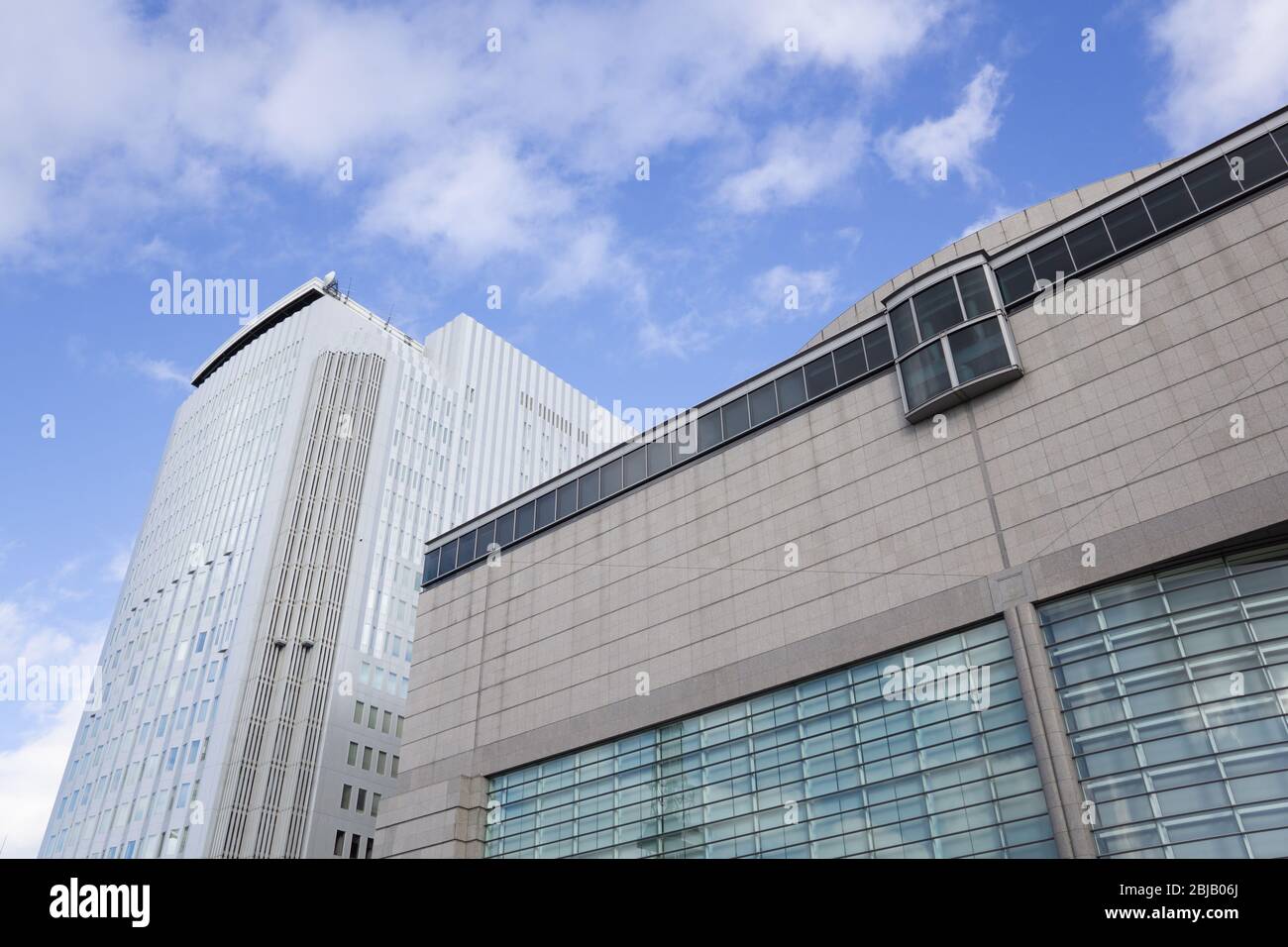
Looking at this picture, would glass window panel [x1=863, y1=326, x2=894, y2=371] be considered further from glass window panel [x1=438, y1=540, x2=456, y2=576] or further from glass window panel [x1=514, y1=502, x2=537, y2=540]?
glass window panel [x1=438, y1=540, x2=456, y2=576]

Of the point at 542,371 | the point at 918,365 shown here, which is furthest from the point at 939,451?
the point at 542,371

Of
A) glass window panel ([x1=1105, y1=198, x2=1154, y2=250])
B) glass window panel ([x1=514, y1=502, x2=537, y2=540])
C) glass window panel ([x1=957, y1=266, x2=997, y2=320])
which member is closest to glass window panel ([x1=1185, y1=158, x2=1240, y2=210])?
glass window panel ([x1=1105, y1=198, x2=1154, y2=250])

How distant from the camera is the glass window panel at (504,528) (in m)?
47.2

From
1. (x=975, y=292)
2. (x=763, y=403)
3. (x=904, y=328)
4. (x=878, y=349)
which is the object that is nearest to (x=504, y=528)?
(x=763, y=403)

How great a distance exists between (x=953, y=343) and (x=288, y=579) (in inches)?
2286

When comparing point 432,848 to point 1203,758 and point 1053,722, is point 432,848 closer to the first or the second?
point 1053,722

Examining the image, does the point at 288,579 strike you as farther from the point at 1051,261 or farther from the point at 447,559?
the point at 1051,261

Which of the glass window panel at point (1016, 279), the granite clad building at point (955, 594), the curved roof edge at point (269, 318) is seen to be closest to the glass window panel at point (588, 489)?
the granite clad building at point (955, 594)

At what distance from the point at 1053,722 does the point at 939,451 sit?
33.2 ft

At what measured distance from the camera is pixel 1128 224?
32.4 m

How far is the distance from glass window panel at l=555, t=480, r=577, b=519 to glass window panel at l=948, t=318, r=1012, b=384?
747 inches

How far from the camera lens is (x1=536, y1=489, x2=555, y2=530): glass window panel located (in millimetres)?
45750

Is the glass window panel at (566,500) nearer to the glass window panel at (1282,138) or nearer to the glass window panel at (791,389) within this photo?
the glass window panel at (791,389)

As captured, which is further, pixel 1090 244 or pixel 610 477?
pixel 610 477
